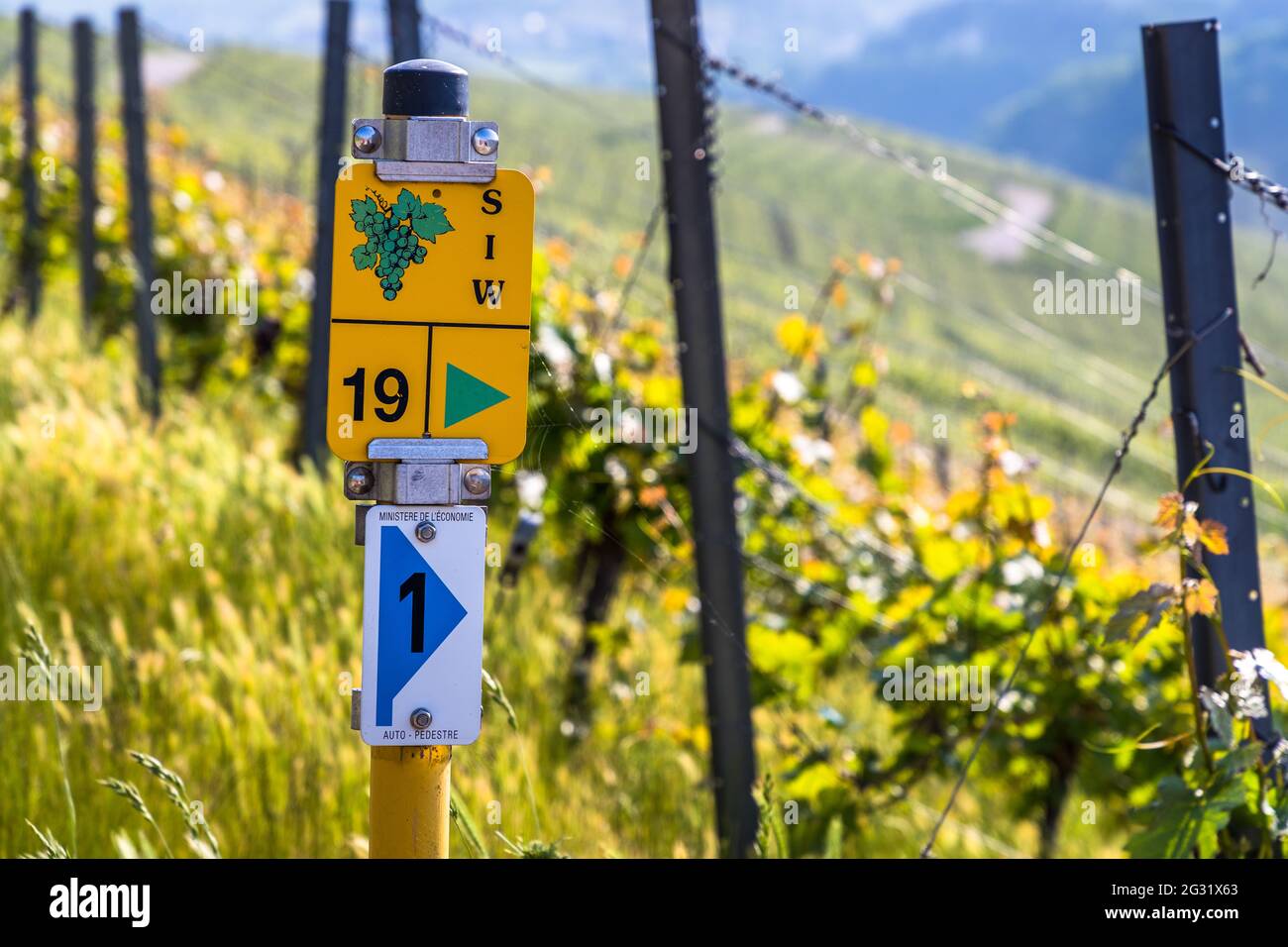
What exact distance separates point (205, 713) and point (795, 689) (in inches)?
55.2

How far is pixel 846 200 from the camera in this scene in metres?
100

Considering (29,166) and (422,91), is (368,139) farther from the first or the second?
(29,166)

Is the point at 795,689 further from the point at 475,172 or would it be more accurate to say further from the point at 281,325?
the point at 281,325

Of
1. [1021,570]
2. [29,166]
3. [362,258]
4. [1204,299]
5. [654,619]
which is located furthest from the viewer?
[29,166]

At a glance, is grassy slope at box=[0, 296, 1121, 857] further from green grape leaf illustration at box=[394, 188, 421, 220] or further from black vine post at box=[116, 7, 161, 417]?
black vine post at box=[116, 7, 161, 417]

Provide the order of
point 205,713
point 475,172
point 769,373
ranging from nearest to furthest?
point 475,172 → point 205,713 → point 769,373

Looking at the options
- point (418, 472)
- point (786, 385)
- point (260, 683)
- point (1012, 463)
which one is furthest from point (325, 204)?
point (418, 472)

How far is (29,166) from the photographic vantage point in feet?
25.6

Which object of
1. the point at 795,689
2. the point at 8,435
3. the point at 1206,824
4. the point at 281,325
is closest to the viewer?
the point at 1206,824

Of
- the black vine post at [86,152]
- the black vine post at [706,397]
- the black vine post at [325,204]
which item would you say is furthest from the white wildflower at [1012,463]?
the black vine post at [86,152]

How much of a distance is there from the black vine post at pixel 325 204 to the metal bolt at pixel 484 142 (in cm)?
351

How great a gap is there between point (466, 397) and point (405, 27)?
290cm
